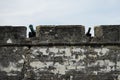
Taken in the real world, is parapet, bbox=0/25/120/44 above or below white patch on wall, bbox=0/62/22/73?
above

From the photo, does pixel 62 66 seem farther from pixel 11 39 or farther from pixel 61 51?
pixel 11 39

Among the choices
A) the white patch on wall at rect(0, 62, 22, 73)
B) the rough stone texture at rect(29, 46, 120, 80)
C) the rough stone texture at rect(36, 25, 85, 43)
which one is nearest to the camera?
the rough stone texture at rect(29, 46, 120, 80)

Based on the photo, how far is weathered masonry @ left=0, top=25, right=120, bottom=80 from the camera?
970 cm

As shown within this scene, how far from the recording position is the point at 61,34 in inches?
393

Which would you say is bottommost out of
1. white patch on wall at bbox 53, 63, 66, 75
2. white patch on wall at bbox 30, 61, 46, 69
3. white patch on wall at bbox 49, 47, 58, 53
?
white patch on wall at bbox 53, 63, 66, 75

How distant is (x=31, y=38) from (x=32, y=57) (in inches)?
24.1

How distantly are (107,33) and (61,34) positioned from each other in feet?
4.81

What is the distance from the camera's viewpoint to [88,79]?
A: 31.6 ft

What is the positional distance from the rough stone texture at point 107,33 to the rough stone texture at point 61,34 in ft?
1.61

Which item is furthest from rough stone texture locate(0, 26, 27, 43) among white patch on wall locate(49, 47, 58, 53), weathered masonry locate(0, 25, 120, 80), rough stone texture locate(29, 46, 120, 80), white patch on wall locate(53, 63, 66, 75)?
white patch on wall locate(53, 63, 66, 75)

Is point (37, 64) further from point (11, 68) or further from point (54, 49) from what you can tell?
point (11, 68)

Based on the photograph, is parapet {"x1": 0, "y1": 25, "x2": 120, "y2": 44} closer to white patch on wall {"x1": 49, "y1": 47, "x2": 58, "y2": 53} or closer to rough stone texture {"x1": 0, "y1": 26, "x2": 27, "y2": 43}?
rough stone texture {"x1": 0, "y1": 26, "x2": 27, "y2": 43}

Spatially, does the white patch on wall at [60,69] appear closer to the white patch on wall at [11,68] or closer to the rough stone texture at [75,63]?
the rough stone texture at [75,63]

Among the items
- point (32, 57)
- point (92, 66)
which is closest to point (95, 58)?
point (92, 66)
